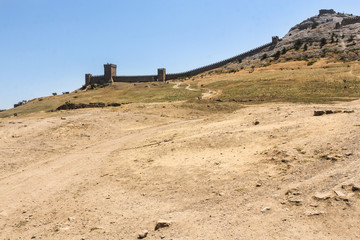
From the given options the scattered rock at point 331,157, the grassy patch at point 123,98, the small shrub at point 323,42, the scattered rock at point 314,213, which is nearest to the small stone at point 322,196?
the scattered rock at point 314,213

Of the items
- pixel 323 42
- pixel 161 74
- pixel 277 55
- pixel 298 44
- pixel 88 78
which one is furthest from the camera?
pixel 88 78

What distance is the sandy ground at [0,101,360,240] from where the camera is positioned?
686cm

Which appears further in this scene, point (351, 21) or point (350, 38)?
point (351, 21)

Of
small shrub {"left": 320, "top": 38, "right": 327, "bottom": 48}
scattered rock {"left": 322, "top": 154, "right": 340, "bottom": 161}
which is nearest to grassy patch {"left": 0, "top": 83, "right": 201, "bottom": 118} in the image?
scattered rock {"left": 322, "top": 154, "right": 340, "bottom": 161}

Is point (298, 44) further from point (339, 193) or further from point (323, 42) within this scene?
point (339, 193)

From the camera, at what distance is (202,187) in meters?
9.60

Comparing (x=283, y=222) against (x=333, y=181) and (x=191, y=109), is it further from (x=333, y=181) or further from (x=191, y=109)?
(x=191, y=109)

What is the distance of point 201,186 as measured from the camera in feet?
31.8

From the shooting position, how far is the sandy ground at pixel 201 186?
6.86 meters

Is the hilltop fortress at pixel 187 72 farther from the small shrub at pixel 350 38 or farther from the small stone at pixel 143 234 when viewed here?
the small stone at pixel 143 234

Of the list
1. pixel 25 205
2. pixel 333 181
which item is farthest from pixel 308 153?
pixel 25 205

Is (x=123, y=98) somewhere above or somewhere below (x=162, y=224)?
above

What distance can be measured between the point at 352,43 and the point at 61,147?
6844cm

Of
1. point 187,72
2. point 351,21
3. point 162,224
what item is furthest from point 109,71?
point 162,224
